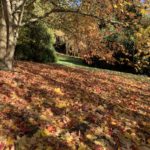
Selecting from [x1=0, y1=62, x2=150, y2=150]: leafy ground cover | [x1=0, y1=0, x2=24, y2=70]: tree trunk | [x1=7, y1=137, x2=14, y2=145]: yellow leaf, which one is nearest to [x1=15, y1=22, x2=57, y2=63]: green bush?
[x1=0, y1=0, x2=24, y2=70]: tree trunk

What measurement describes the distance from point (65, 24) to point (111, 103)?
5.96 m

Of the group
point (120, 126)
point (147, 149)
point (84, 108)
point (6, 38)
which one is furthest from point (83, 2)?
point (147, 149)

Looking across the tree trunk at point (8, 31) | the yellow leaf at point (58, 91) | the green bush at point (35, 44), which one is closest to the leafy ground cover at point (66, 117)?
the yellow leaf at point (58, 91)

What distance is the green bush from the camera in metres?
17.6

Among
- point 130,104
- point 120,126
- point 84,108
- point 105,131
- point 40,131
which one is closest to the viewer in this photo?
point 40,131

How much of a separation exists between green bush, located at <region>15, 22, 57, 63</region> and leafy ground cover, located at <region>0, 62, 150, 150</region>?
25.8 feet

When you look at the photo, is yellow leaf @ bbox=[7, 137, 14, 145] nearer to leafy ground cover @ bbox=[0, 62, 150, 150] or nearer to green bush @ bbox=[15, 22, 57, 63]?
leafy ground cover @ bbox=[0, 62, 150, 150]

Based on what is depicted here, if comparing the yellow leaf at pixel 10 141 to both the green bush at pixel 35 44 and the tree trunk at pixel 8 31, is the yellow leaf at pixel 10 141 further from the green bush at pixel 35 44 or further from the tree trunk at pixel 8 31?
the green bush at pixel 35 44

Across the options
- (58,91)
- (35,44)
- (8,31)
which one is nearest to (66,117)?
(58,91)

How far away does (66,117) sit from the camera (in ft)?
22.0

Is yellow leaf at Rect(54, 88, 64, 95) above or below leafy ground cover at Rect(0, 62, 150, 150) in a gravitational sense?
above

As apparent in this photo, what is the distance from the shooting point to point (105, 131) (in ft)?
21.3

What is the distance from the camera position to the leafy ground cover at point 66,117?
562 cm

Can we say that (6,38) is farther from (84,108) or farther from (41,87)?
(84,108)
